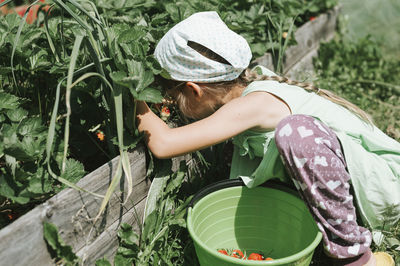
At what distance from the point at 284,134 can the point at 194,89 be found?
15.1 inches

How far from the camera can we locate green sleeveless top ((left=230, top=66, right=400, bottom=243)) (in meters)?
1.60

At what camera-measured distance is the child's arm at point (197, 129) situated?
1560 mm

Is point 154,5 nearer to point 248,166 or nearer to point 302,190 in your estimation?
point 248,166

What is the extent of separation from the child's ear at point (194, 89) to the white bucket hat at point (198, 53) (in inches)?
0.8

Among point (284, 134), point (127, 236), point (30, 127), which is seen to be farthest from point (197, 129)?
point (30, 127)

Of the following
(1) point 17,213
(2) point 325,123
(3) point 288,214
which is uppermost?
(2) point 325,123

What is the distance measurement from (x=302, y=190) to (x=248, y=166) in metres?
0.41

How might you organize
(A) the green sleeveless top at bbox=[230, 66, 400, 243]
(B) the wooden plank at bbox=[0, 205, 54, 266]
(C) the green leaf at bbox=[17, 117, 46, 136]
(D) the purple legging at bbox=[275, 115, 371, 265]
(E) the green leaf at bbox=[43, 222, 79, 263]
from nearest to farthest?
(B) the wooden plank at bbox=[0, 205, 54, 266], (E) the green leaf at bbox=[43, 222, 79, 263], (C) the green leaf at bbox=[17, 117, 46, 136], (D) the purple legging at bbox=[275, 115, 371, 265], (A) the green sleeveless top at bbox=[230, 66, 400, 243]

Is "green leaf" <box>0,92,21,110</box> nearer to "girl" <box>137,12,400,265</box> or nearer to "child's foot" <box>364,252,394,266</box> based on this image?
"girl" <box>137,12,400,265</box>

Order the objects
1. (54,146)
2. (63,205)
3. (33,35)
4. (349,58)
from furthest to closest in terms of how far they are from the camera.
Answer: (349,58) → (33,35) → (54,146) → (63,205)

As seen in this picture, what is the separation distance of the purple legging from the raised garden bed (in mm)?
513

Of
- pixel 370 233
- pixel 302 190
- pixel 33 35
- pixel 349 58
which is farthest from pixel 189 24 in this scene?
pixel 349 58

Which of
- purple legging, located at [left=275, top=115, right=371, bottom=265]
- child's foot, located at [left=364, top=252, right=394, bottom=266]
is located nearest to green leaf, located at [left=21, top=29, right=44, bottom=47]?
purple legging, located at [left=275, top=115, right=371, bottom=265]

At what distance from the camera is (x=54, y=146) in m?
1.44
